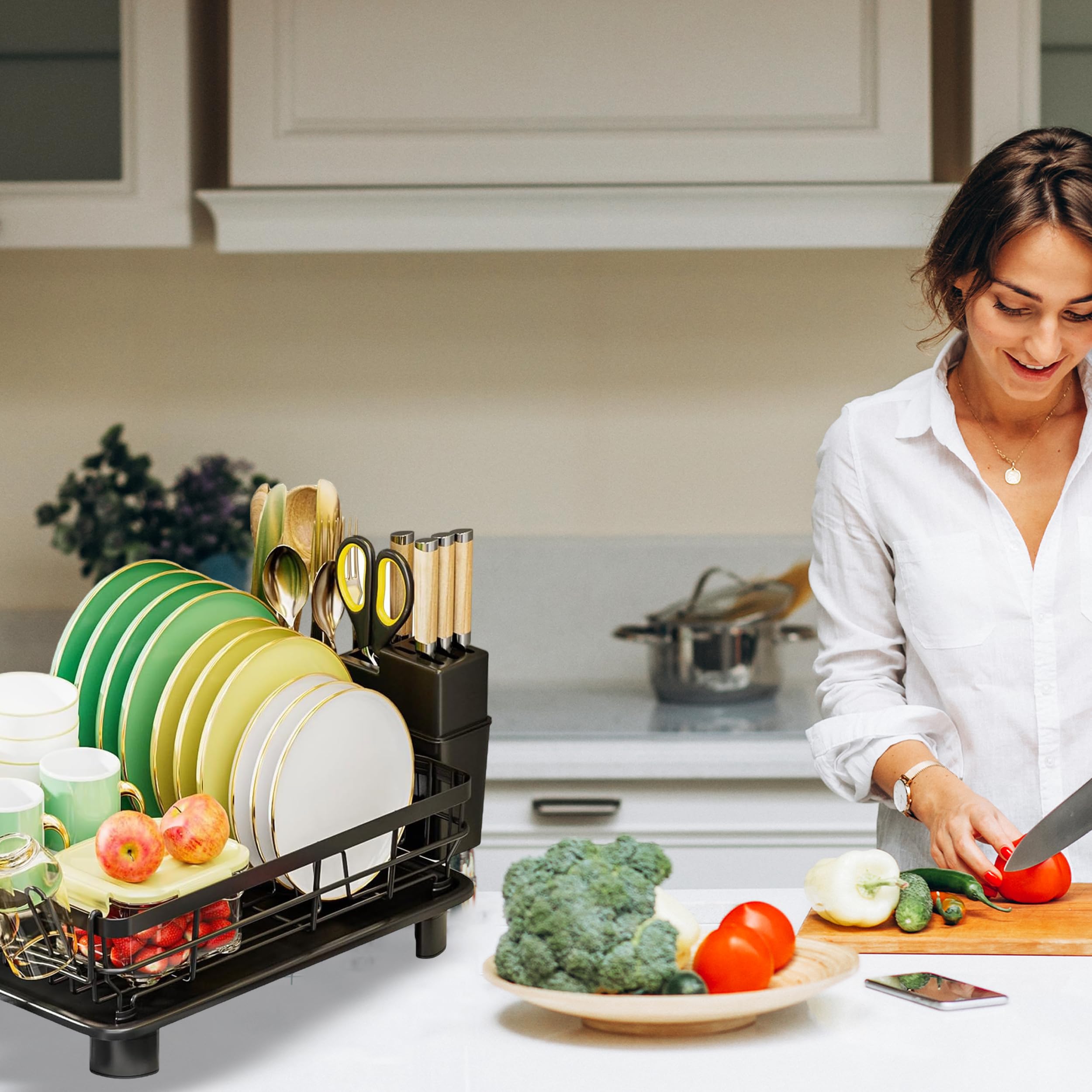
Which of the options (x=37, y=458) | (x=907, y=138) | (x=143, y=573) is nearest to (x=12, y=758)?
(x=143, y=573)

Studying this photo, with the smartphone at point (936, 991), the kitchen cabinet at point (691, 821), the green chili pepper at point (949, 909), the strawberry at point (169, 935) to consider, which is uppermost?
the strawberry at point (169, 935)

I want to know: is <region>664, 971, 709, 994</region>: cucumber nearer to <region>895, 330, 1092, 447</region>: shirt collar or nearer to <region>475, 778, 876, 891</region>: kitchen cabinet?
<region>895, 330, 1092, 447</region>: shirt collar

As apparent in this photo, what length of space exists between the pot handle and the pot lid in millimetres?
20

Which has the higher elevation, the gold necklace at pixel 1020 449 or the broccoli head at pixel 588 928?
the gold necklace at pixel 1020 449

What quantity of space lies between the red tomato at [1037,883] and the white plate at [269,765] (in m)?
0.53

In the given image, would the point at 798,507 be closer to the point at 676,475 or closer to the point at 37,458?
the point at 676,475

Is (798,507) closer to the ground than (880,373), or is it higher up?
closer to the ground

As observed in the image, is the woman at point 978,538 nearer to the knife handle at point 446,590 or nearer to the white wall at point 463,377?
the knife handle at point 446,590

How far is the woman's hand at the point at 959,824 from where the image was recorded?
3.35 feet

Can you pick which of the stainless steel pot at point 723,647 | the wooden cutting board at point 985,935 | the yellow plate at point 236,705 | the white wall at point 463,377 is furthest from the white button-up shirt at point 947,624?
the white wall at point 463,377

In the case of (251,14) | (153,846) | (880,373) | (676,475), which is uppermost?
(251,14)

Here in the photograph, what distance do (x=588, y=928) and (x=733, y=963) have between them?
100mm

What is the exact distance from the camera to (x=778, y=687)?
7.54ft

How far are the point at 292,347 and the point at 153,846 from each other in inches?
73.6
